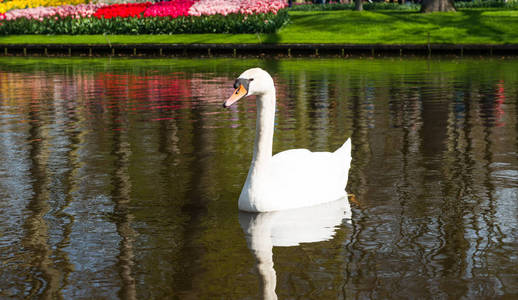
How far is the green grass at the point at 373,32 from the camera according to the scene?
3462 cm

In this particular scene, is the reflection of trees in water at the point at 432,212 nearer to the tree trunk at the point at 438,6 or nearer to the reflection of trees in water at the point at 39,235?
the reflection of trees in water at the point at 39,235

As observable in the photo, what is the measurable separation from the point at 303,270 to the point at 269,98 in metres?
2.11

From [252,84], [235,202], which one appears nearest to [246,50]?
[235,202]

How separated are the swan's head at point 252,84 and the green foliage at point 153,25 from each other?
1154 inches

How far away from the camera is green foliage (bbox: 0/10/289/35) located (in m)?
37.7

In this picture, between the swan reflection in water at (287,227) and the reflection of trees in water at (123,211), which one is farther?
the swan reflection in water at (287,227)

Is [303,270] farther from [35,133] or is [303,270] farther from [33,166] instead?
[35,133]

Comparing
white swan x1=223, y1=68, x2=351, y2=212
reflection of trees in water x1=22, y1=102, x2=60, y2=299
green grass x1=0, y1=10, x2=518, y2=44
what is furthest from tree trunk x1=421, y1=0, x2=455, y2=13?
white swan x1=223, y1=68, x2=351, y2=212

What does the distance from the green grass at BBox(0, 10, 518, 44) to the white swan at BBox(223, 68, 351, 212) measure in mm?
25921

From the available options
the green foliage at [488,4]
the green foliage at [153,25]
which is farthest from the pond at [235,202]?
the green foliage at [488,4]

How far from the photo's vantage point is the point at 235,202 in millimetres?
9016

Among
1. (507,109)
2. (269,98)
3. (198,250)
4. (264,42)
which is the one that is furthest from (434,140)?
(264,42)

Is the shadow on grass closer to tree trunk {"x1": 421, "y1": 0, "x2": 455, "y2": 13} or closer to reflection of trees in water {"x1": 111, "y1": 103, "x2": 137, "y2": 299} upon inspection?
tree trunk {"x1": 421, "y1": 0, "x2": 455, "y2": 13}

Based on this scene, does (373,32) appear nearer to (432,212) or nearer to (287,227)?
(432,212)
